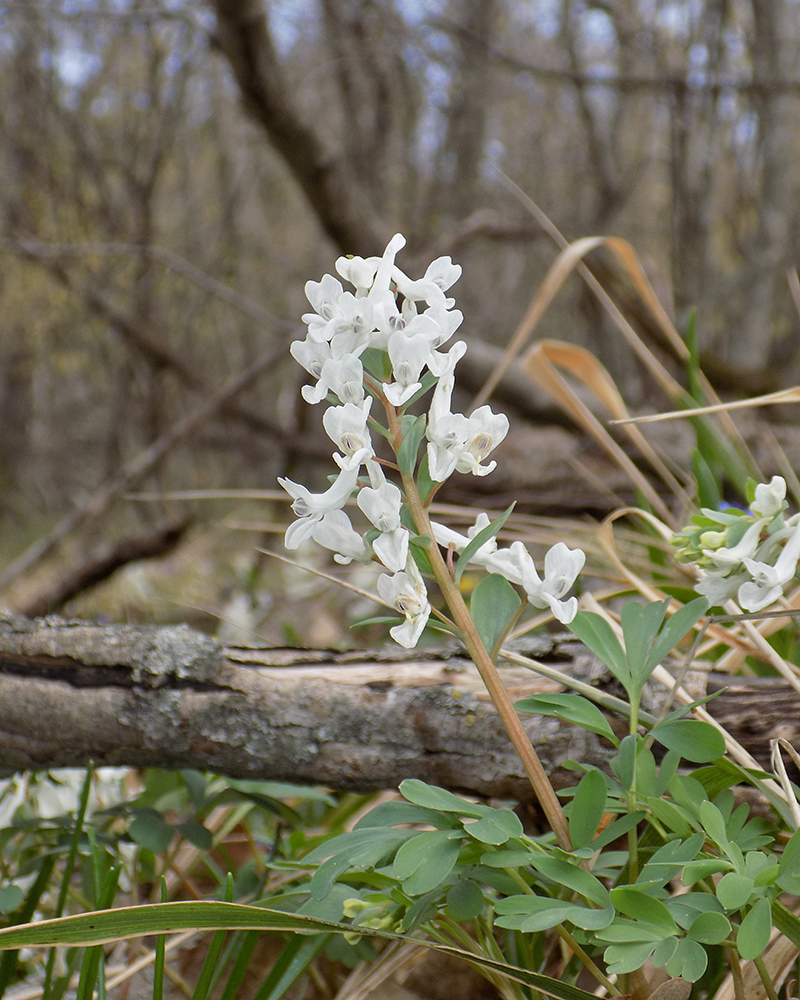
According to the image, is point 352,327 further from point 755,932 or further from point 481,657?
point 755,932

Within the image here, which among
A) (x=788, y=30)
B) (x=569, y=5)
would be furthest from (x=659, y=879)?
(x=569, y=5)

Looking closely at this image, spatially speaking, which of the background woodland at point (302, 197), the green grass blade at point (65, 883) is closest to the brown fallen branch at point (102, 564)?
the background woodland at point (302, 197)

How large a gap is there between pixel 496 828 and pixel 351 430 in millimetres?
313

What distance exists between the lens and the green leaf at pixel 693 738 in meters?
0.66

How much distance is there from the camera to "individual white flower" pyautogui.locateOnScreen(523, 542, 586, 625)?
0.65m

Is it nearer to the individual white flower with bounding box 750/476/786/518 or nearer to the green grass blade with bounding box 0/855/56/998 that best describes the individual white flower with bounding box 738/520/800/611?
the individual white flower with bounding box 750/476/786/518

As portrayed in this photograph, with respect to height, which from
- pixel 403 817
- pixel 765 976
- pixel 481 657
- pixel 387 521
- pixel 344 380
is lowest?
pixel 765 976

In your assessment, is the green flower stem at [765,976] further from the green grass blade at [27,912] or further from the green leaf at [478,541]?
the green grass blade at [27,912]

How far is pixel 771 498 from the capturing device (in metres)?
0.67

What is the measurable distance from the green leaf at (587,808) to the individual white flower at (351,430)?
30 centimetres

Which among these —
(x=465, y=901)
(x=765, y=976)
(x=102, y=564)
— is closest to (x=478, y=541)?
(x=465, y=901)

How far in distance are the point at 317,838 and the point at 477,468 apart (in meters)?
0.62

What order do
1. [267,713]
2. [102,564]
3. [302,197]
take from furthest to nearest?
1. [302,197]
2. [102,564]
3. [267,713]

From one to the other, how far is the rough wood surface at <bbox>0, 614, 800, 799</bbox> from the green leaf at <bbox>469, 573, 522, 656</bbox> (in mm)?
270
